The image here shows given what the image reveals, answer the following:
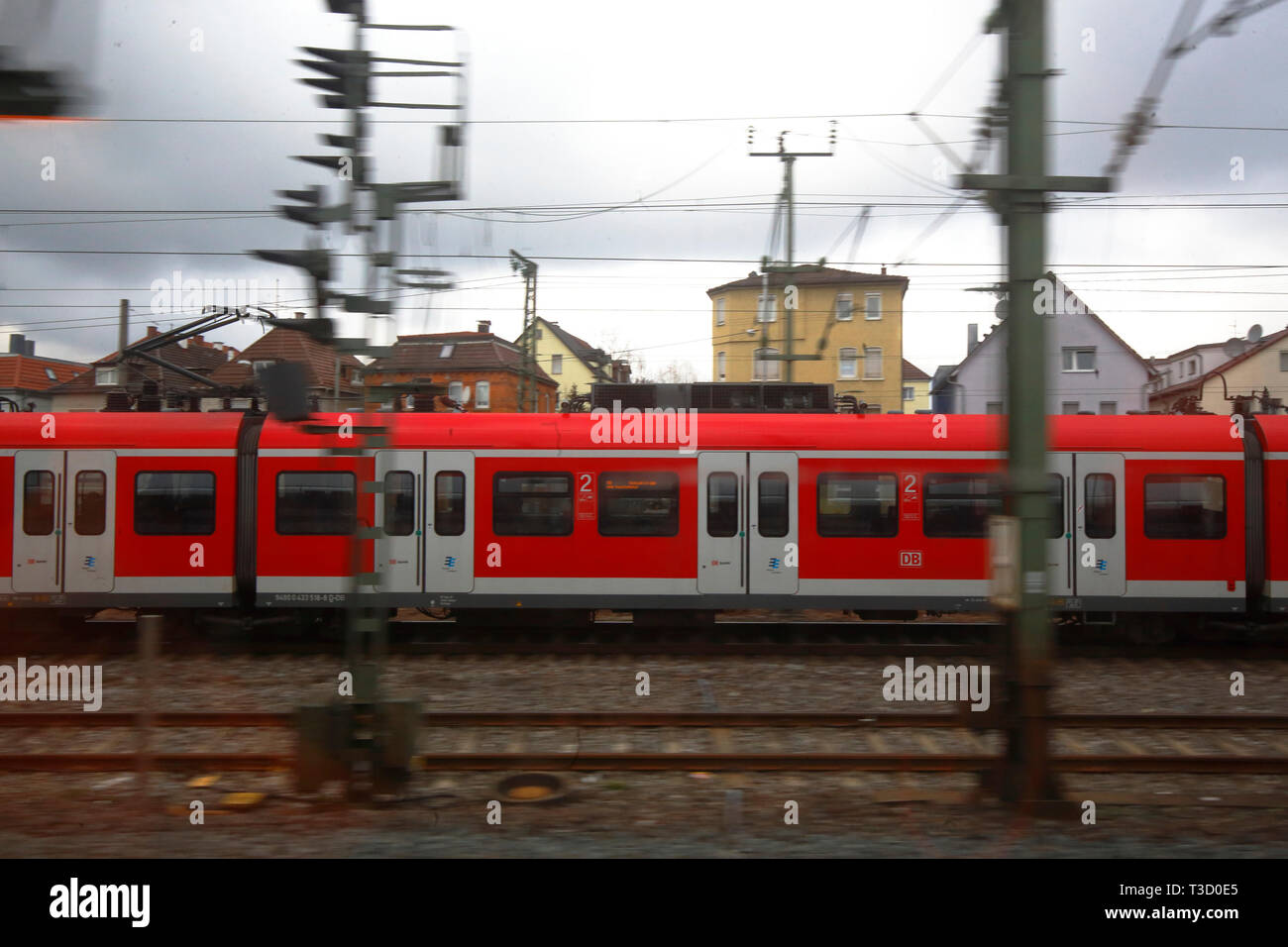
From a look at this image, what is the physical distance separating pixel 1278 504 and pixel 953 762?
8.34 meters

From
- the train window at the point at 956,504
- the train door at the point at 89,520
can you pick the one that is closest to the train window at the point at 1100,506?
the train window at the point at 956,504

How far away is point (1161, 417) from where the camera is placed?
498 inches

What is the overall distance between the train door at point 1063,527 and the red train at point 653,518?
0.03m

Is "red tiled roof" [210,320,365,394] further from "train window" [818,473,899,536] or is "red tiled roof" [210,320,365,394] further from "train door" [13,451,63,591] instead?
"train window" [818,473,899,536]

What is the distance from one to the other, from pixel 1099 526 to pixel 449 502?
29.8 ft

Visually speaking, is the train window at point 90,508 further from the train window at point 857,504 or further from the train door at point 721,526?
the train window at point 857,504

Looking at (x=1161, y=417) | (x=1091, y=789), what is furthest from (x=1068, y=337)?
(x=1091, y=789)

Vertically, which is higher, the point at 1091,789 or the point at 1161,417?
the point at 1161,417

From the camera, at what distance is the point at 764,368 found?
19.6m

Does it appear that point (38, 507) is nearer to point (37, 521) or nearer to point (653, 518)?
point (37, 521)

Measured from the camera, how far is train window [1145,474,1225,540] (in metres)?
12.3
